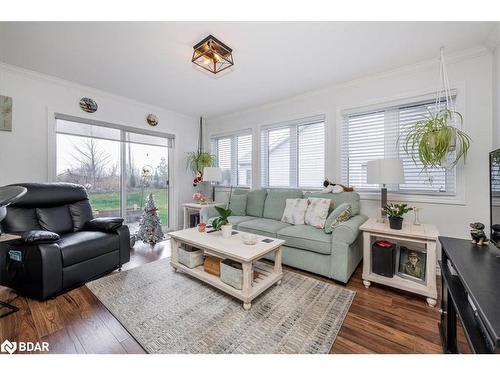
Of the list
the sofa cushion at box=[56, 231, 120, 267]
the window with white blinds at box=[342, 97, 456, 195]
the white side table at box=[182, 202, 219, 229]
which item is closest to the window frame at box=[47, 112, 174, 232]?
the white side table at box=[182, 202, 219, 229]

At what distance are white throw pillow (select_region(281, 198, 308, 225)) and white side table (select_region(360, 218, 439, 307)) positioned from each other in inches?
32.1

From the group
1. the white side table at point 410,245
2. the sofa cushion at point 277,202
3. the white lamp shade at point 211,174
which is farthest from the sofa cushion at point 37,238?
the white side table at point 410,245

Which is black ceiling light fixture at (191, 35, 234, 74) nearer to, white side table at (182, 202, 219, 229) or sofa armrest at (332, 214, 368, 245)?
sofa armrest at (332, 214, 368, 245)

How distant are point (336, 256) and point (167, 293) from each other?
168 centimetres

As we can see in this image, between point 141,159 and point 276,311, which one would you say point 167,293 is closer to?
point 276,311

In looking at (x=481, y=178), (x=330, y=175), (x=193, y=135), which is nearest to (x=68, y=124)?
(x=193, y=135)

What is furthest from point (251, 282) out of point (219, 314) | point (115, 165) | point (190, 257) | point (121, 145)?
point (121, 145)

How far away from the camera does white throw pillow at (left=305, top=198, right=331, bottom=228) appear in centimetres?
260

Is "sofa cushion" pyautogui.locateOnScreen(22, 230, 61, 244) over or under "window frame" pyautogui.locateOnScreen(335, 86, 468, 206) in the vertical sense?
under

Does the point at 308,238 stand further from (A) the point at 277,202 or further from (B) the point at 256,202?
(B) the point at 256,202

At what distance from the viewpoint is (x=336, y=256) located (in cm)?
211

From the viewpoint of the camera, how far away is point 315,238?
2.24 meters

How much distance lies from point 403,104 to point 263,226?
228cm

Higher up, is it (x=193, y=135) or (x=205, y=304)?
(x=193, y=135)
